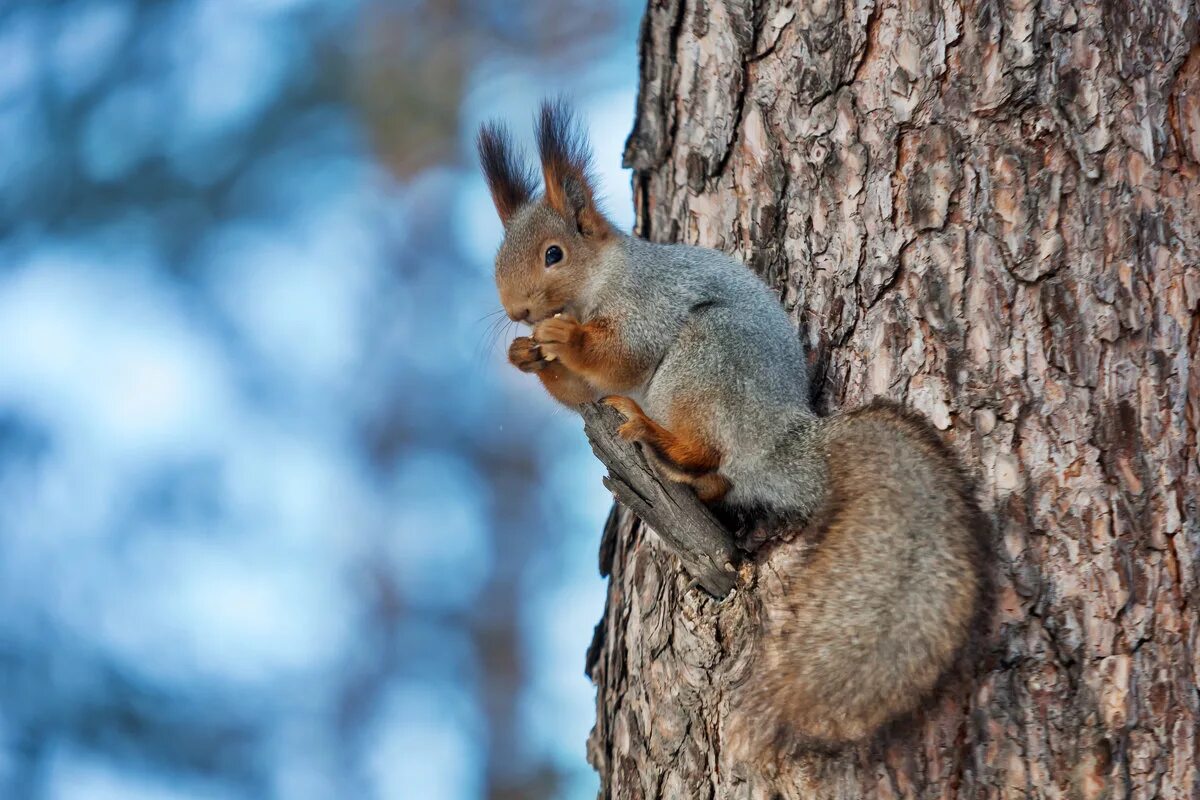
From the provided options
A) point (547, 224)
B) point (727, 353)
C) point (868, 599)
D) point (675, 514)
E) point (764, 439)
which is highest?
point (547, 224)

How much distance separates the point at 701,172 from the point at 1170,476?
0.98 m

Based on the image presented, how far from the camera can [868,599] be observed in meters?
1.50

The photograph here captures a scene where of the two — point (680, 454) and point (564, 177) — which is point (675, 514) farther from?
point (564, 177)

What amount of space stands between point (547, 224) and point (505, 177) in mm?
220

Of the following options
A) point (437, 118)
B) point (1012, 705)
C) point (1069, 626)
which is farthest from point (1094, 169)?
point (437, 118)

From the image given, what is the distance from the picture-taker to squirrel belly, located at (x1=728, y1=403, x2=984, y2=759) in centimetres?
147

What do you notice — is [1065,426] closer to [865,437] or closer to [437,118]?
[865,437]

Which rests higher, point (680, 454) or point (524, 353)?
point (524, 353)

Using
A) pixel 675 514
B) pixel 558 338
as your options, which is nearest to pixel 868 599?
pixel 675 514

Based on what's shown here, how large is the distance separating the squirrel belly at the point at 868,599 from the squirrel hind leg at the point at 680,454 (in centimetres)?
17

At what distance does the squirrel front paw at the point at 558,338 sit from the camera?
6.28ft

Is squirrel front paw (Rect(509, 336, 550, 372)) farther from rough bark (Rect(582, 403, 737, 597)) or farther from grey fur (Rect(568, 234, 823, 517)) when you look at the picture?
rough bark (Rect(582, 403, 737, 597))

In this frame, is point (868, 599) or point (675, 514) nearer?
point (868, 599)

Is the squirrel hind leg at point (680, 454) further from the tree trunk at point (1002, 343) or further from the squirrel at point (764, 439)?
the tree trunk at point (1002, 343)
